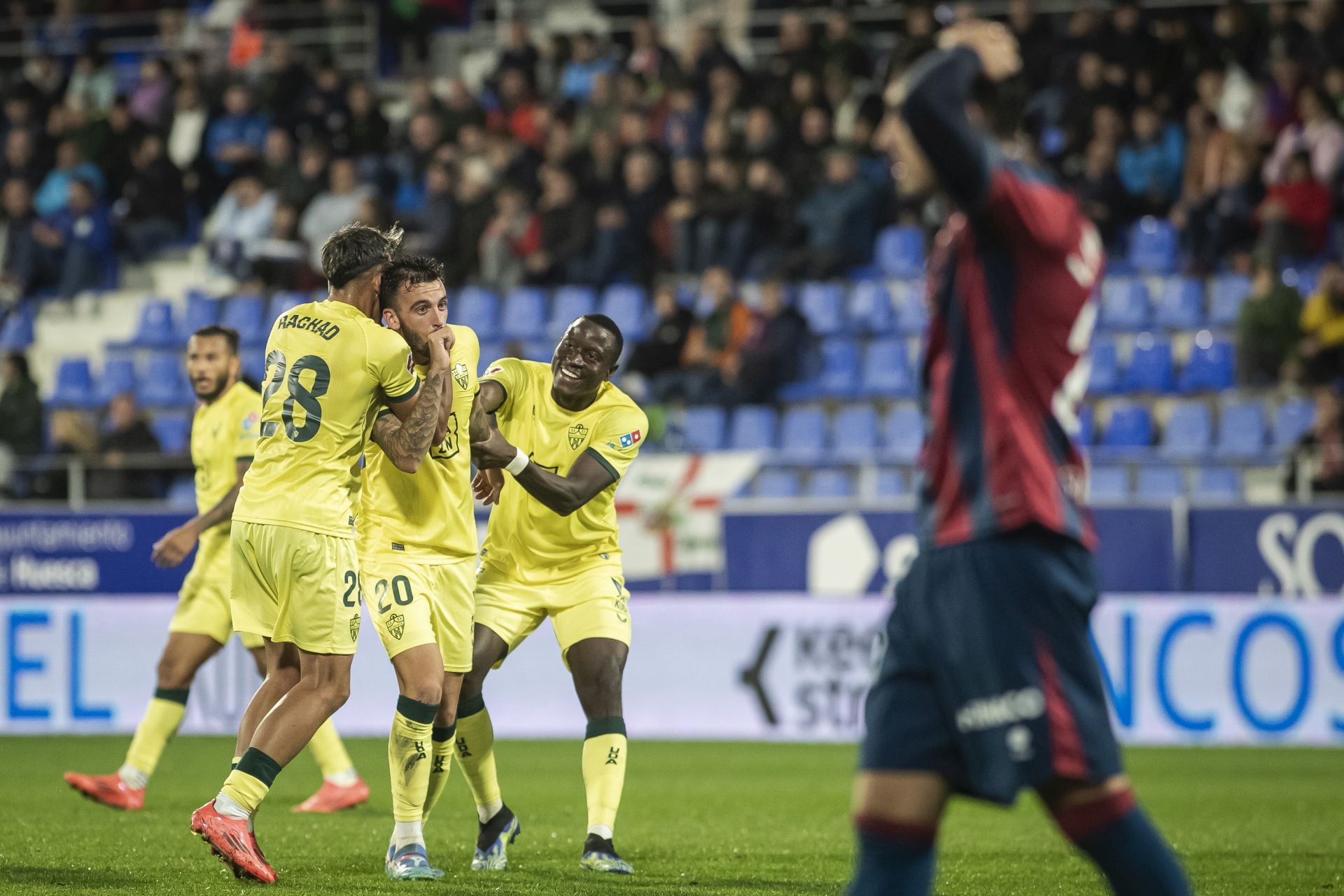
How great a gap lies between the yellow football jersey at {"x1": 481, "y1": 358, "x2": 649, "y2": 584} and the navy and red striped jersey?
11.8 feet

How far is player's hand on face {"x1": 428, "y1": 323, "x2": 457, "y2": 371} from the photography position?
6508 mm

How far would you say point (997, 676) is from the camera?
11.6 feet

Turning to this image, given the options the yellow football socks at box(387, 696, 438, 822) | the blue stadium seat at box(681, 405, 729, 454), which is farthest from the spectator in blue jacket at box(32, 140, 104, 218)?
the yellow football socks at box(387, 696, 438, 822)

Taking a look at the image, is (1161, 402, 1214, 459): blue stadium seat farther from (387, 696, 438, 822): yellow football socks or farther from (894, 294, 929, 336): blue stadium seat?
(387, 696, 438, 822): yellow football socks

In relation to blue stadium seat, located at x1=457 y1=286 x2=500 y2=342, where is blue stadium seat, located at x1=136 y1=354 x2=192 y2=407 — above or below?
below

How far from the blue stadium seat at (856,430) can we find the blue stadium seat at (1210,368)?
283cm

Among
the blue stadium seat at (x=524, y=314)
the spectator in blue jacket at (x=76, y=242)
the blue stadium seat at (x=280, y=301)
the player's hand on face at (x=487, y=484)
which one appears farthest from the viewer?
the spectator in blue jacket at (x=76, y=242)

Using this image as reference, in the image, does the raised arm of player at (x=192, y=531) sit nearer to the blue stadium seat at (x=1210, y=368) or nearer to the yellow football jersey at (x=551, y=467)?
the yellow football jersey at (x=551, y=467)

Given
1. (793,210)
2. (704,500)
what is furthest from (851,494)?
(793,210)

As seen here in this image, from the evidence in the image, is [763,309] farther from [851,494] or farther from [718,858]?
[718,858]

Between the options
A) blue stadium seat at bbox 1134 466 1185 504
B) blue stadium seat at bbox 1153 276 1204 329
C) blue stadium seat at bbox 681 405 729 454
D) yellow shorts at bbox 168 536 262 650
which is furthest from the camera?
blue stadium seat at bbox 681 405 729 454

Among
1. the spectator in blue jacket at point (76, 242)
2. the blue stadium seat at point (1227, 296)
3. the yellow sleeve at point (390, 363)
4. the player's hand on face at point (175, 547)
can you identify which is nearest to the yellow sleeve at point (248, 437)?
the player's hand on face at point (175, 547)

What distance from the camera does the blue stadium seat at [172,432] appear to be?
730 inches

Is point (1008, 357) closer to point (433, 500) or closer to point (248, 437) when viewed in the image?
point (433, 500)
